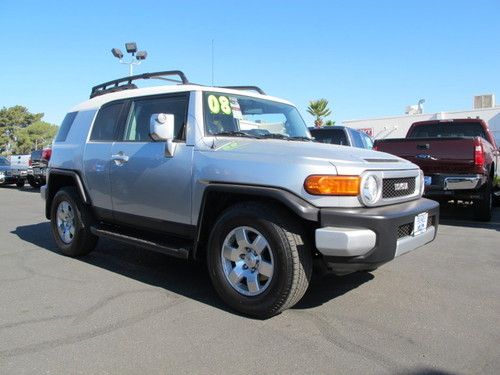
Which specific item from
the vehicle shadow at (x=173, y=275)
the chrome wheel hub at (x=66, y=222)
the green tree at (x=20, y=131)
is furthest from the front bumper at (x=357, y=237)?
the green tree at (x=20, y=131)

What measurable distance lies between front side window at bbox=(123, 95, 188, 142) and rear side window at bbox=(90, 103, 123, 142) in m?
0.26

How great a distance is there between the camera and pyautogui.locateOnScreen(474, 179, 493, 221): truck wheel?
326 inches

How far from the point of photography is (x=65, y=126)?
6.10 m

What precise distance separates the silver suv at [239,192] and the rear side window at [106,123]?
1 cm

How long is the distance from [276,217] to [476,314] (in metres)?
1.80

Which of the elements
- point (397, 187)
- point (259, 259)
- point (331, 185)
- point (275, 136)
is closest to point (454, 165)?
point (397, 187)

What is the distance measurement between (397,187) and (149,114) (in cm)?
252

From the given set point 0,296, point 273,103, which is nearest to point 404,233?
point 273,103

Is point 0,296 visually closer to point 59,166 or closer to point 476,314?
point 59,166

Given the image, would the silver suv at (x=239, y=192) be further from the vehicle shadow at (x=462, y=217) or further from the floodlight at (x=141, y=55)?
the floodlight at (x=141, y=55)

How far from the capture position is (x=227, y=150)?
13.0ft

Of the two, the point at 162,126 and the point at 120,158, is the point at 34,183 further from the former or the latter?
the point at 162,126

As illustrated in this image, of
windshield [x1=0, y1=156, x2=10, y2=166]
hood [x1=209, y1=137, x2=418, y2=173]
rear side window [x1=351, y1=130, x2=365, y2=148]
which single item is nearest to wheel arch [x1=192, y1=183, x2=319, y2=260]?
hood [x1=209, y1=137, x2=418, y2=173]

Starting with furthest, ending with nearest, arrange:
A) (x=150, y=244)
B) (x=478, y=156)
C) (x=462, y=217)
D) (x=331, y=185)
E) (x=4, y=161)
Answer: (x=4, y=161)
(x=462, y=217)
(x=478, y=156)
(x=150, y=244)
(x=331, y=185)
